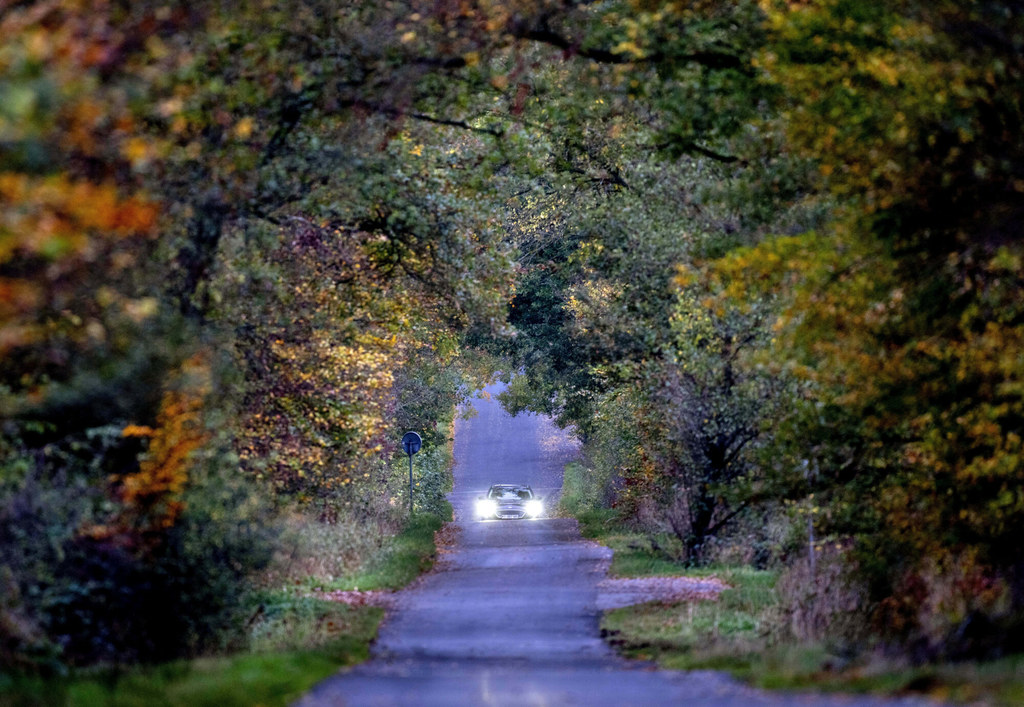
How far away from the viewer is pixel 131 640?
11.4 metres

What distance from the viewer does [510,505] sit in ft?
152

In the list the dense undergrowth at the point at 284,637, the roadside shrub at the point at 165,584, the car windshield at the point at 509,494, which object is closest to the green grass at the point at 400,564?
the dense undergrowth at the point at 284,637

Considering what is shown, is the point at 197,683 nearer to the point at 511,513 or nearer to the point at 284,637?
the point at 284,637

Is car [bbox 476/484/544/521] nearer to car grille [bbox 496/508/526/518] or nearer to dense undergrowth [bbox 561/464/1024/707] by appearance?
car grille [bbox 496/508/526/518]

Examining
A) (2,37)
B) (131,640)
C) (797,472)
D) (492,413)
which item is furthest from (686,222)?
(492,413)

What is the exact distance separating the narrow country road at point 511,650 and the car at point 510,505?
45.5 feet

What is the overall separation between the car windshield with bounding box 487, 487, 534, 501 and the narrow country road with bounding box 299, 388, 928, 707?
1407cm

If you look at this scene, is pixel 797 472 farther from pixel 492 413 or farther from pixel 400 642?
pixel 492 413

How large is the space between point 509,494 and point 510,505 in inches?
19.3

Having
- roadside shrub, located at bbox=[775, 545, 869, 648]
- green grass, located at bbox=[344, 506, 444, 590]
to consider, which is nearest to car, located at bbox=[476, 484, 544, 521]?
green grass, located at bbox=[344, 506, 444, 590]

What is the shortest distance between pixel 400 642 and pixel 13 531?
5.48 metres

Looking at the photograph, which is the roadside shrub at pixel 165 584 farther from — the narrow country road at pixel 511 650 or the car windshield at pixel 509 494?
the car windshield at pixel 509 494

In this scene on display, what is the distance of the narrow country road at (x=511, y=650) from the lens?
32.5 ft

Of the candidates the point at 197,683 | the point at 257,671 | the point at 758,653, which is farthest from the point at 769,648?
the point at 197,683
